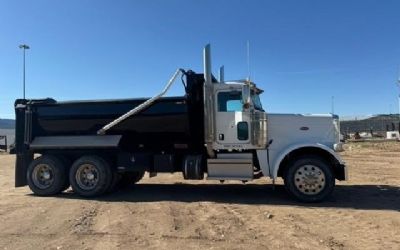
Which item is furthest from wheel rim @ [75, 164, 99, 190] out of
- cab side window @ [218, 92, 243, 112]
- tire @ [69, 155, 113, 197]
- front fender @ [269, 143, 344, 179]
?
front fender @ [269, 143, 344, 179]

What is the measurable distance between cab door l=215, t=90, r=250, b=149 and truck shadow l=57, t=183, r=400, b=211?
1.42 m

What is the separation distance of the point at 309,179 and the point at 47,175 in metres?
6.99

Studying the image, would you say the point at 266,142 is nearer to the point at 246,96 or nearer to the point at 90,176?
the point at 246,96

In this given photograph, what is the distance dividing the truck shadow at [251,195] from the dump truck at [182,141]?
1.47 ft

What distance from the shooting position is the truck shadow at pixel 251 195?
11.2m

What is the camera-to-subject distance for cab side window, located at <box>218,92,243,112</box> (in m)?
12.3

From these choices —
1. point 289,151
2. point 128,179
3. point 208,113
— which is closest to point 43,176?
point 128,179

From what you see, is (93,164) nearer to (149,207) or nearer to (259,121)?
(149,207)

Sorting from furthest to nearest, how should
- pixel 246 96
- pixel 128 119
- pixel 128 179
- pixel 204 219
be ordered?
pixel 128 179 < pixel 128 119 < pixel 246 96 < pixel 204 219

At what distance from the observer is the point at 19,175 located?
13.9 metres

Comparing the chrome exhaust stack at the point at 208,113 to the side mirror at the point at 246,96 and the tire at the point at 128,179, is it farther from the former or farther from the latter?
the tire at the point at 128,179

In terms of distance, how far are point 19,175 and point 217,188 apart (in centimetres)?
554

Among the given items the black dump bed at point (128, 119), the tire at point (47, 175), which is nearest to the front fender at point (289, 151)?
the black dump bed at point (128, 119)

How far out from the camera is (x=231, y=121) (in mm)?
12320
